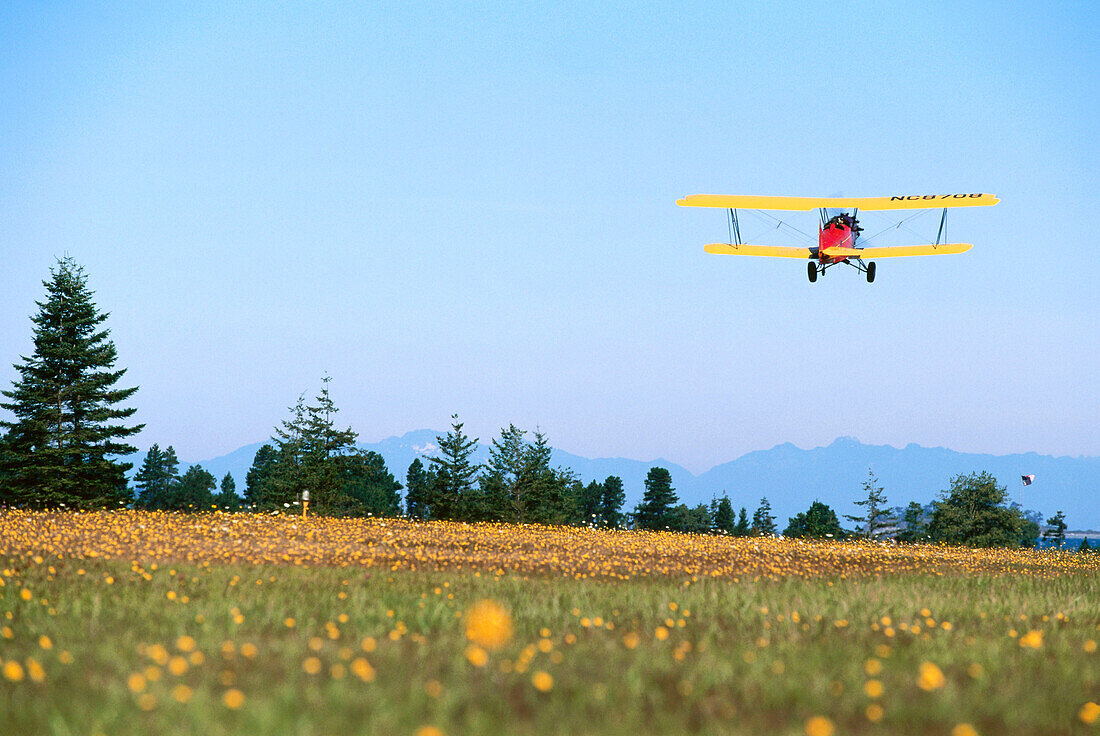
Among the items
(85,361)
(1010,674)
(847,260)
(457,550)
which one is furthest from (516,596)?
(85,361)

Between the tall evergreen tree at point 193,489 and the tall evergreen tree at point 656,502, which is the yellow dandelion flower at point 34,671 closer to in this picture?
the tall evergreen tree at point 656,502

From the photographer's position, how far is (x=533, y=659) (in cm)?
695

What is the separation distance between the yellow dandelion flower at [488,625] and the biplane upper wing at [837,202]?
2206 centimetres

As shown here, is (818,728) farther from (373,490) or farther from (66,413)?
(373,490)

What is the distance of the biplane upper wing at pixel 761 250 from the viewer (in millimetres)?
32500

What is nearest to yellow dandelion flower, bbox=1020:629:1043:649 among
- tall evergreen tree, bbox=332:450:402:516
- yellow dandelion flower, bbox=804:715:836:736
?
yellow dandelion flower, bbox=804:715:836:736

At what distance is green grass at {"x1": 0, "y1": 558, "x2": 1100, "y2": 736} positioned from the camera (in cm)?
531

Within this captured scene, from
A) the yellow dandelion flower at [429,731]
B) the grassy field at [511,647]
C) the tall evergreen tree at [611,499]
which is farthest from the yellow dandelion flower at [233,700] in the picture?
the tall evergreen tree at [611,499]

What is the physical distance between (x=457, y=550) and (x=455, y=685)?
11.5 meters

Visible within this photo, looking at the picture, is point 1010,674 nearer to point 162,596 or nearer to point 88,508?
point 162,596

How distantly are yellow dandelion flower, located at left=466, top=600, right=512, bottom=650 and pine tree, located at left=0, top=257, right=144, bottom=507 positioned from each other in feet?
108

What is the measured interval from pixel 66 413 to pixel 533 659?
36.9 metres

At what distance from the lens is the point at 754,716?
5.54 metres

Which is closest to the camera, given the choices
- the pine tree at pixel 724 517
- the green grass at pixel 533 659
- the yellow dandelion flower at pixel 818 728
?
the yellow dandelion flower at pixel 818 728
